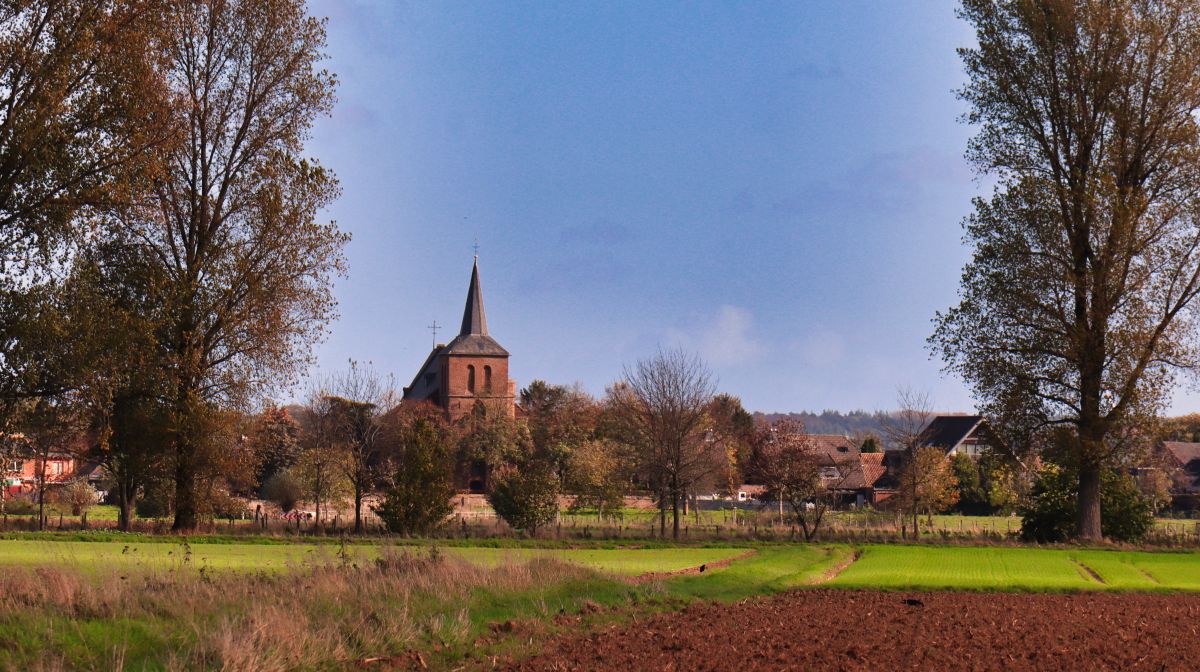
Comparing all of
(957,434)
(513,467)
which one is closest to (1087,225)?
(513,467)

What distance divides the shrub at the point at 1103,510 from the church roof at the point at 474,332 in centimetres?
8829

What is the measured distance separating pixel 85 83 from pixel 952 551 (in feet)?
89.9

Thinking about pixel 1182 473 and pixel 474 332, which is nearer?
pixel 1182 473

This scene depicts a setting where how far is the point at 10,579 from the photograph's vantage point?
13.2 metres

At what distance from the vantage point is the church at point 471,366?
390 ft

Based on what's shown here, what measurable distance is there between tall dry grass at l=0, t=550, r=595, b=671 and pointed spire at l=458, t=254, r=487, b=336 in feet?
360

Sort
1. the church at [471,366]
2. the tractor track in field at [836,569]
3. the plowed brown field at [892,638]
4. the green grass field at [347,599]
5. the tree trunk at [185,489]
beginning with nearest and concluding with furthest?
the green grass field at [347,599]
the plowed brown field at [892,638]
the tractor track in field at [836,569]
the tree trunk at [185,489]
the church at [471,366]

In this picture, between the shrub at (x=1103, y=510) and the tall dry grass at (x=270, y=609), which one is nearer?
the tall dry grass at (x=270, y=609)

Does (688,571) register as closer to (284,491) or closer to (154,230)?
(154,230)

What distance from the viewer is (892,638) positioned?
1460 centimetres

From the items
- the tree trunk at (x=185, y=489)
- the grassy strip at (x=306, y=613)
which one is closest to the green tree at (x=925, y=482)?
the tree trunk at (x=185, y=489)

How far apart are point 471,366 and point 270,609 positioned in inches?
4316

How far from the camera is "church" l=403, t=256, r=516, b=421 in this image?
118875mm

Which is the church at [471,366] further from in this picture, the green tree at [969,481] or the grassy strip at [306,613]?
the grassy strip at [306,613]
